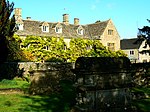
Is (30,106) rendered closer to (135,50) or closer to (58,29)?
(58,29)

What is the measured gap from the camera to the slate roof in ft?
170

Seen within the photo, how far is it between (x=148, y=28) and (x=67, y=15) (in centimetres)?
3623

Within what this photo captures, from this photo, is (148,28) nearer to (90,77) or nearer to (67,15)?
(90,77)

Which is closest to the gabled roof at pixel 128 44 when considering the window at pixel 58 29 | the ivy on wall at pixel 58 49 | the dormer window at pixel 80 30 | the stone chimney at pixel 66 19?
the ivy on wall at pixel 58 49

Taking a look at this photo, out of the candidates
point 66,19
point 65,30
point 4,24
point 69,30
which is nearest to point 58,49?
point 65,30

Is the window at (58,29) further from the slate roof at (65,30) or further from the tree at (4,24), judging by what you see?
the tree at (4,24)

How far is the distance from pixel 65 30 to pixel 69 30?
1263mm

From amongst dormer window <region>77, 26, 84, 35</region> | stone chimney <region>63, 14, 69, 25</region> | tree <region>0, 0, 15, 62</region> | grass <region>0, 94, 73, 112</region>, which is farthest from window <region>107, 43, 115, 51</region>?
grass <region>0, 94, 73, 112</region>

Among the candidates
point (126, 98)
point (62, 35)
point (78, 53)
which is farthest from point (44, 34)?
point (126, 98)

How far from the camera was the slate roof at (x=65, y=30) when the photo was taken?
170ft

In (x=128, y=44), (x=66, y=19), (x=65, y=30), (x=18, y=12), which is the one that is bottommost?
(x=128, y=44)

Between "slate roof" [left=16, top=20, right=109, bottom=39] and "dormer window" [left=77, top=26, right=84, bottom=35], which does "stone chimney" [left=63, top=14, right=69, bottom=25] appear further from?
"dormer window" [left=77, top=26, right=84, bottom=35]

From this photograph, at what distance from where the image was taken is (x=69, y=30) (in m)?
58.3

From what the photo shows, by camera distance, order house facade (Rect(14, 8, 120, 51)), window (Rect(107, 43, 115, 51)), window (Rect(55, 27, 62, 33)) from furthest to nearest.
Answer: window (Rect(107, 43, 115, 51)), window (Rect(55, 27, 62, 33)), house facade (Rect(14, 8, 120, 51))
